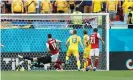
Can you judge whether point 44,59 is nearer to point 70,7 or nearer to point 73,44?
point 73,44

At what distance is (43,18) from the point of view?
1791 cm

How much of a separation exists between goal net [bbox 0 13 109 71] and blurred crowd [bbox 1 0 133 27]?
261 cm

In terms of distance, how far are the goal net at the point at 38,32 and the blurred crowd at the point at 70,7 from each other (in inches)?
103

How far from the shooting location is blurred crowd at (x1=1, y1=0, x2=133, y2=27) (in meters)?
20.6

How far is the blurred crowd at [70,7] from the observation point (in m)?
20.6

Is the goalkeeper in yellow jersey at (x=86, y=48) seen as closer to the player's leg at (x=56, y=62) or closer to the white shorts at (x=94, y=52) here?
the white shorts at (x=94, y=52)

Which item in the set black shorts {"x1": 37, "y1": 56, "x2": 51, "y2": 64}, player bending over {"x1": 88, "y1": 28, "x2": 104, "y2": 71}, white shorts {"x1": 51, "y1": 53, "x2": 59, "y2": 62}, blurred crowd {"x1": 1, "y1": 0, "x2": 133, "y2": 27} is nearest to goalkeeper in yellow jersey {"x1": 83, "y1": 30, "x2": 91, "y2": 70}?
player bending over {"x1": 88, "y1": 28, "x2": 104, "y2": 71}

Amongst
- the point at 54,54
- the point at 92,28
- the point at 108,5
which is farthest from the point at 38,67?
the point at 108,5

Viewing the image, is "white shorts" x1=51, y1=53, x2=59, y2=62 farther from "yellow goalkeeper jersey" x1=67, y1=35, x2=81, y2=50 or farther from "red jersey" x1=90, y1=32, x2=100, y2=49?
"red jersey" x1=90, y1=32, x2=100, y2=49

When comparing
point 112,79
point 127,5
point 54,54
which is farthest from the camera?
point 127,5

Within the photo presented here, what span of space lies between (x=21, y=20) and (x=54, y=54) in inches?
68.1

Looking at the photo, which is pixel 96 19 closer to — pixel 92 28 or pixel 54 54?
pixel 92 28

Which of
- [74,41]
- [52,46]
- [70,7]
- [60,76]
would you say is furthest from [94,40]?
[60,76]

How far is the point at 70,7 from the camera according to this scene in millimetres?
21328
